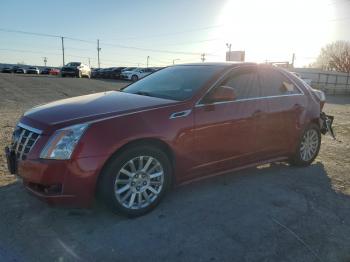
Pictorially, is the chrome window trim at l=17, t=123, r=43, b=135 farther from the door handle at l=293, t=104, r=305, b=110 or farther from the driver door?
the door handle at l=293, t=104, r=305, b=110

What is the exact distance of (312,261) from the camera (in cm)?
310

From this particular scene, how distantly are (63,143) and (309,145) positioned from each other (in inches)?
161

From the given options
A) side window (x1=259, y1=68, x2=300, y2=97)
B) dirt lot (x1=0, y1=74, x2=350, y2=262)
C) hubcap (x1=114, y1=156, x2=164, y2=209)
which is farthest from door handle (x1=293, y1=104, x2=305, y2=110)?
hubcap (x1=114, y1=156, x2=164, y2=209)

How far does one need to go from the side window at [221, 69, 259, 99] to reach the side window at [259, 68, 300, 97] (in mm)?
140

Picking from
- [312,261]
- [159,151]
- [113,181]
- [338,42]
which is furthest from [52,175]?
[338,42]

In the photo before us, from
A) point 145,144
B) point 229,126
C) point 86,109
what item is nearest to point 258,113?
point 229,126

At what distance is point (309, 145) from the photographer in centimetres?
587

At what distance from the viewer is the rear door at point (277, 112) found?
16.3 ft

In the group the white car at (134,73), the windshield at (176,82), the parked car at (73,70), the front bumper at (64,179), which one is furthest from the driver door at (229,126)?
the white car at (134,73)

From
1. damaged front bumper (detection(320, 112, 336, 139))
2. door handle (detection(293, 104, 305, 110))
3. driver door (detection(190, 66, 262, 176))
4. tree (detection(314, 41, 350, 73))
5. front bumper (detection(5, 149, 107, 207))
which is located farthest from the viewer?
tree (detection(314, 41, 350, 73))

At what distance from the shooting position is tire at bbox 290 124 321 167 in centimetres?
568

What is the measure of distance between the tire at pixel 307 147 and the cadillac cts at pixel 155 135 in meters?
0.21

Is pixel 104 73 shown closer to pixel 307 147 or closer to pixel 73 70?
pixel 73 70

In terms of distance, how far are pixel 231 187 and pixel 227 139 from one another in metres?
0.74
